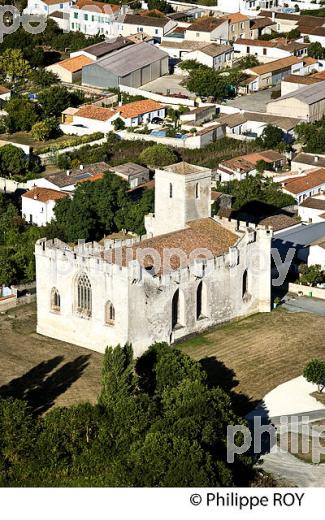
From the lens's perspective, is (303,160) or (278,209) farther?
(303,160)

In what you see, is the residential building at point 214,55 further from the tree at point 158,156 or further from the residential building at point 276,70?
the tree at point 158,156

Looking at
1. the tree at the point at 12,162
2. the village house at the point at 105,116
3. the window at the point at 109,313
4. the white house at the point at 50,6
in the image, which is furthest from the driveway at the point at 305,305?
the white house at the point at 50,6

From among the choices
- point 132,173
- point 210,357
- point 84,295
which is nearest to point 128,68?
point 132,173

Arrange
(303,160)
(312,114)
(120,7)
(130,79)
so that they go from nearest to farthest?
(303,160)
(312,114)
(130,79)
(120,7)

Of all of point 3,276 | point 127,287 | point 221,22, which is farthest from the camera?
point 221,22

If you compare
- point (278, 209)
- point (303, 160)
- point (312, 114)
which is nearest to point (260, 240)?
point (278, 209)

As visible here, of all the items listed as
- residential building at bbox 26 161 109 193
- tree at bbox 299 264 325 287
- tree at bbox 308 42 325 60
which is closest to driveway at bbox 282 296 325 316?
tree at bbox 299 264 325 287

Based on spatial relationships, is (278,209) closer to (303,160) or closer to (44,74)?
(303,160)
